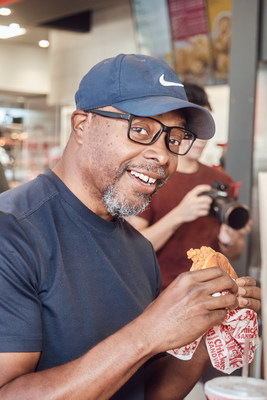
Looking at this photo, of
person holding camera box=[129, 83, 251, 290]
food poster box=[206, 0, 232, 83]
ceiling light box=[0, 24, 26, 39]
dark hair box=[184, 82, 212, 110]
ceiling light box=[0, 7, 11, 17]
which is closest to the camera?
person holding camera box=[129, 83, 251, 290]

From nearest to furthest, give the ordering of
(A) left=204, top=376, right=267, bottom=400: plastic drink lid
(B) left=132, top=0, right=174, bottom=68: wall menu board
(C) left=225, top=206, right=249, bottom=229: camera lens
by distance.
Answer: (A) left=204, top=376, right=267, bottom=400: plastic drink lid, (C) left=225, top=206, right=249, bottom=229: camera lens, (B) left=132, top=0, right=174, bottom=68: wall menu board

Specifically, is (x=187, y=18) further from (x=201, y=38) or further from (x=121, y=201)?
(x=121, y=201)

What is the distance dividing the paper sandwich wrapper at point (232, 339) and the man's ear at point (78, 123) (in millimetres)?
383

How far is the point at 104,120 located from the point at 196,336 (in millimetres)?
372

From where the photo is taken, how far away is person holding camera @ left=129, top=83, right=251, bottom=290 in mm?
1325

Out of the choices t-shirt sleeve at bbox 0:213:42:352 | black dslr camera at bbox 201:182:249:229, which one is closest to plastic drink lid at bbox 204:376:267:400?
t-shirt sleeve at bbox 0:213:42:352

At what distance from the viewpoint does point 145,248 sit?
111 cm

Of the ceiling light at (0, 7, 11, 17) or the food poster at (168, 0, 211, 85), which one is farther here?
the ceiling light at (0, 7, 11, 17)

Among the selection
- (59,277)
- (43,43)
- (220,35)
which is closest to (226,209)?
(59,277)

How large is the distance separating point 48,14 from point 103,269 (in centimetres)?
403

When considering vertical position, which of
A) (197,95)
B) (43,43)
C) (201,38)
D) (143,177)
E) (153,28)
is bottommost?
(143,177)

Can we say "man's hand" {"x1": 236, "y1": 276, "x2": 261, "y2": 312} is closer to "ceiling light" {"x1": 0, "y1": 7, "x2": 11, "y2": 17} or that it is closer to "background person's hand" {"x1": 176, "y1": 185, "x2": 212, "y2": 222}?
"background person's hand" {"x1": 176, "y1": 185, "x2": 212, "y2": 222}

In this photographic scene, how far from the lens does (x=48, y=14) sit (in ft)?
15.1

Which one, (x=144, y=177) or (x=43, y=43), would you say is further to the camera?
(x=43, y=43)
